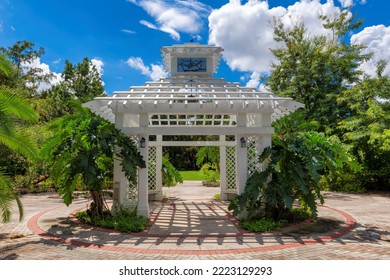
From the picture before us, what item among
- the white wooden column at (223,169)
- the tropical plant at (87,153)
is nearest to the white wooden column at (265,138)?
the tropical plant at (87,153)

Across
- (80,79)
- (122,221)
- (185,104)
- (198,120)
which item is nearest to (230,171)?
(198,120)

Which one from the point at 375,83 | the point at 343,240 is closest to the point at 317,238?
the point at 343,240

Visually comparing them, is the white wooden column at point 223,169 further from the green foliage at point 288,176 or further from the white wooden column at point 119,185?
the white wooden column at point 119,185

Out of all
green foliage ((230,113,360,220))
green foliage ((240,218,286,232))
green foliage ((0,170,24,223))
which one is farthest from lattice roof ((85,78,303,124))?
green foliage ((0,170,24,223))

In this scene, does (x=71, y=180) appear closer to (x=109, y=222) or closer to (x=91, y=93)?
(x=109, y=222)

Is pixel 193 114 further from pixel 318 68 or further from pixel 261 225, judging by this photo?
pixel 318 68

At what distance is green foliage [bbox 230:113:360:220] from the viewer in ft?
27.0

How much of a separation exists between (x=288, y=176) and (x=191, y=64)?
6386 mm

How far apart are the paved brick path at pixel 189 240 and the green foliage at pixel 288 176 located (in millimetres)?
910

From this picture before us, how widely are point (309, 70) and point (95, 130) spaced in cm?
1781

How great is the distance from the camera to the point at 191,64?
40.8 ft

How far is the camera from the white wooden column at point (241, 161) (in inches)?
362

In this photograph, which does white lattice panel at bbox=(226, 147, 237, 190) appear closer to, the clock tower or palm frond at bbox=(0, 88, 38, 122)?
the clock tower

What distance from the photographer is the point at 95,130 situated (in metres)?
8.54
